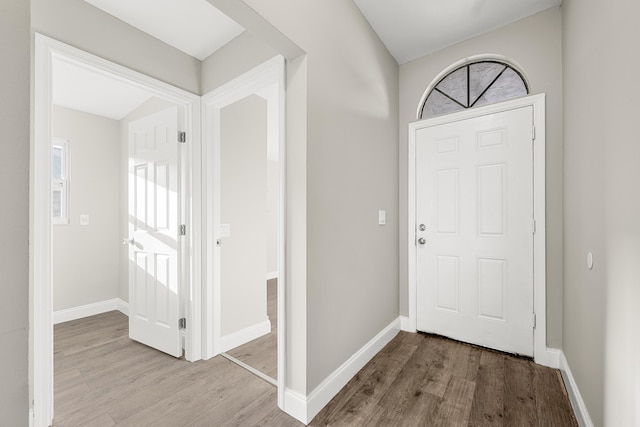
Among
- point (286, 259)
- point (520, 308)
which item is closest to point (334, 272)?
point (286, 259)

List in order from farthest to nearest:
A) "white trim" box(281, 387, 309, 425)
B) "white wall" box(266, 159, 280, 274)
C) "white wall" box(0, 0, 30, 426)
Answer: "white wall" box(266, 159, 280, 274), "white trim" box(281, 387, 309, 425), "white wall" box(0, 0, 30, 426)

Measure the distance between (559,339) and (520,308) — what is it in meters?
0.30

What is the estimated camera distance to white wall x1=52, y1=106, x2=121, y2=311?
3.26m

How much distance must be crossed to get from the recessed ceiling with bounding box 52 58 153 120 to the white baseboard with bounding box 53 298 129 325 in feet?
7.80

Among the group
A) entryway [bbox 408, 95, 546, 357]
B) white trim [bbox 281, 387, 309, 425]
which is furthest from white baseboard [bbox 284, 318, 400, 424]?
entryway [bbox 408, 95, 546, 357]

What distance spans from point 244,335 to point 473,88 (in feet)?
10.2

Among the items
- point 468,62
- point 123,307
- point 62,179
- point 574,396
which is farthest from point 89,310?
point 468,62

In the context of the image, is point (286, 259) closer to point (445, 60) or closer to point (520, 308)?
point (520, 308)

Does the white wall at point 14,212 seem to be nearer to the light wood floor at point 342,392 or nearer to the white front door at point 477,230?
the light wood floor at point 342,392

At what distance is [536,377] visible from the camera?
1.97 metres

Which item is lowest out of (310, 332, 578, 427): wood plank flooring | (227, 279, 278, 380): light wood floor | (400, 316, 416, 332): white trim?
(227, 279, 278, 380): light wood floor

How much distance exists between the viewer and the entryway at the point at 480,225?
2.21 m

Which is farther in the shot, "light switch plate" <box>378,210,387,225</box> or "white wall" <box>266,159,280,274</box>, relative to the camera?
"white wall" <box>266,159,280,274</box>

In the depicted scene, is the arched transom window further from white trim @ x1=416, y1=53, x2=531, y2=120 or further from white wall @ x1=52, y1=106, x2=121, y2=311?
white wall @ x1=52, y1=106, x2=121, y2=311
